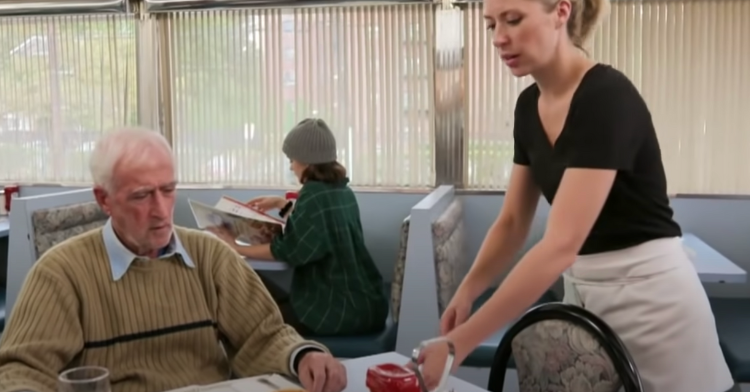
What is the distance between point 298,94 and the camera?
4129mm

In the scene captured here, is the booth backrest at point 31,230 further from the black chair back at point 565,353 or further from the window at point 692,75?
the black chair back at point 565,353

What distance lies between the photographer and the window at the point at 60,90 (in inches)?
170

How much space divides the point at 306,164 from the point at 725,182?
194cm

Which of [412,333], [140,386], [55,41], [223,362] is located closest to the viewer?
[140,386]

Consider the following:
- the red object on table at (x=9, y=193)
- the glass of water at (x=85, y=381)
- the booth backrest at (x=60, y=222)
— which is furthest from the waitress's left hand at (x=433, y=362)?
the red object on table at (x=9, y=193)

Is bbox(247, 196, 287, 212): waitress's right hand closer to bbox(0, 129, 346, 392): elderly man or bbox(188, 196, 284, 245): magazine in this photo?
bbox(188, 196, 284, 245): magazine

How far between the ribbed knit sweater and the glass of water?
0.29 meters

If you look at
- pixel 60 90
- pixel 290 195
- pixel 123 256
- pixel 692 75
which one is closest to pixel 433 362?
pixel 123 256

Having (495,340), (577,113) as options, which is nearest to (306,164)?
(495,340)

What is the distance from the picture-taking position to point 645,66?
12.2ft

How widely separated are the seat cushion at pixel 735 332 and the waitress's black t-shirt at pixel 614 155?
125cm

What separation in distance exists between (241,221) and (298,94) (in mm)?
1099

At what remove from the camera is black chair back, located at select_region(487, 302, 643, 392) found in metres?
1.45

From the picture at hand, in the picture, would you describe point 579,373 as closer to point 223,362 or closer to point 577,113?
point 577,113
